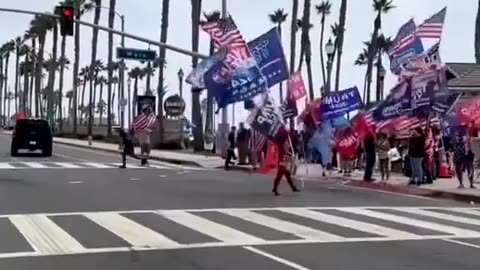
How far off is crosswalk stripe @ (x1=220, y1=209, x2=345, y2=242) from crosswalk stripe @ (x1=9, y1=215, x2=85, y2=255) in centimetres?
350

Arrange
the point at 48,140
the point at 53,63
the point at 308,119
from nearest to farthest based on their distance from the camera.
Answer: the point at 308,119 < the point at 48,140 < the point at 53,63

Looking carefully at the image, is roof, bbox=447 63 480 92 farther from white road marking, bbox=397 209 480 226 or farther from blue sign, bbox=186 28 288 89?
white road marking, bbox=397 209 480 226

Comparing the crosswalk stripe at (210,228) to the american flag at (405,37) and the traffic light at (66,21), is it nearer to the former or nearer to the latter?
the american flag at (405,37)

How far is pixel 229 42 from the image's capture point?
3362 cm

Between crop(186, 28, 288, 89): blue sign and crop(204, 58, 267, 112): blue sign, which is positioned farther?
crop(186, 28, 288, 89): blue sign

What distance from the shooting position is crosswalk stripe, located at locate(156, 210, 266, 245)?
13.8m

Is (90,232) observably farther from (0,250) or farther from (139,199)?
(139,199)

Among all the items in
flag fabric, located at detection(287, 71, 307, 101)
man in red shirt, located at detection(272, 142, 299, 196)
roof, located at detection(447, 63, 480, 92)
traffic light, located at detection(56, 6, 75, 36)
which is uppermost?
traffic light, located at detection(56, 6, 75, 36)

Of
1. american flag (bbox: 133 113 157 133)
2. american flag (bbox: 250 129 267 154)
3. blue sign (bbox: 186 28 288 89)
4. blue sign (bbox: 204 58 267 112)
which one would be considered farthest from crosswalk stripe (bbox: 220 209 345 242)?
american flag (bbox: 133 113 157 133)

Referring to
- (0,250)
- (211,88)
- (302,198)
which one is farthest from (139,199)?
(211,88)

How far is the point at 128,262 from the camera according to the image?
11.6 metres

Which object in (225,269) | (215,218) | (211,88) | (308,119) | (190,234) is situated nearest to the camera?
(225,269)

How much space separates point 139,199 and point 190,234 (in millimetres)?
6740

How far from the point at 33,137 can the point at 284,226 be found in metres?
34.1
